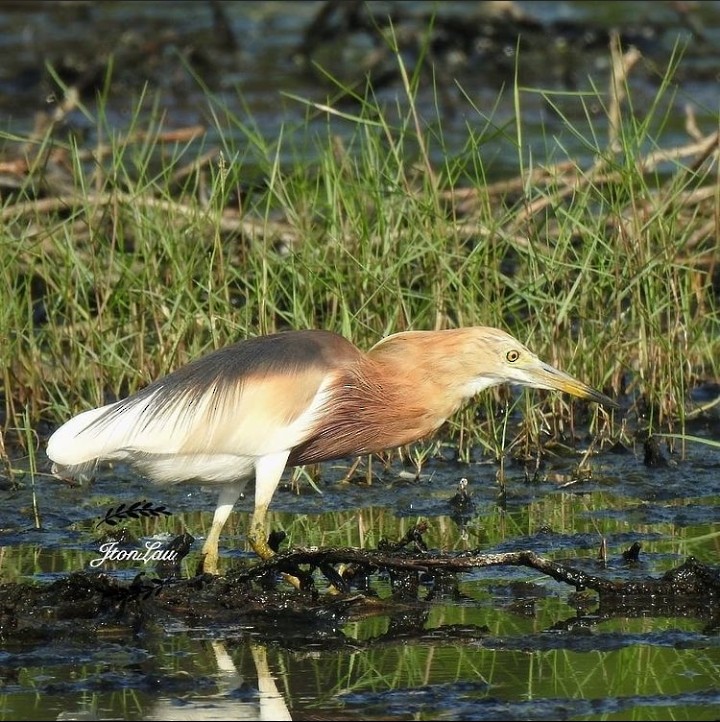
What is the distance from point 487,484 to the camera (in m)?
6.72

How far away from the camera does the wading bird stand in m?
5.46

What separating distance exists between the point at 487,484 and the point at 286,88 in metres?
9.13

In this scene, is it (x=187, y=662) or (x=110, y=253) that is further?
(x=110, y=253)

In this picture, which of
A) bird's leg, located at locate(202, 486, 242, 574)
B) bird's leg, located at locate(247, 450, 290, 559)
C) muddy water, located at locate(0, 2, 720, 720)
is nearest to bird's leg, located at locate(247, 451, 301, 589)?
bird's leg, located at locate(247, 450, 290, 559)

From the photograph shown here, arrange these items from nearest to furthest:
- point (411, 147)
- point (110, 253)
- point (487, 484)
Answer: point (487, 484), point (110, 253), point (411, 147)

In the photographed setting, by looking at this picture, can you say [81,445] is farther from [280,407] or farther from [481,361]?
[481,361]

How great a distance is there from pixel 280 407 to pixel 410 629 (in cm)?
97

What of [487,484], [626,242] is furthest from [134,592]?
[626,242]

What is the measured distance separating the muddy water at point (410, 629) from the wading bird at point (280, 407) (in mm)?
385

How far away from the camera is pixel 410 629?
4.90 meters

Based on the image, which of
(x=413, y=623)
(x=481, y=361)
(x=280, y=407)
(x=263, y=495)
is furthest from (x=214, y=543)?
(x=481, y=361)

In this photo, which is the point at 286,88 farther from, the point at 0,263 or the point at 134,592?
the point at 134,592

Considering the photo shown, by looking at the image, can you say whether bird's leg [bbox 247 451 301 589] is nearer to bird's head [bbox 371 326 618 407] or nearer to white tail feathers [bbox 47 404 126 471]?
white tail feathers [bbox 47 404 126 471]

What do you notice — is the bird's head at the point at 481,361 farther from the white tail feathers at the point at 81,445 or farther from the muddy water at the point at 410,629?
the white tail feathers at the point at 81,445
